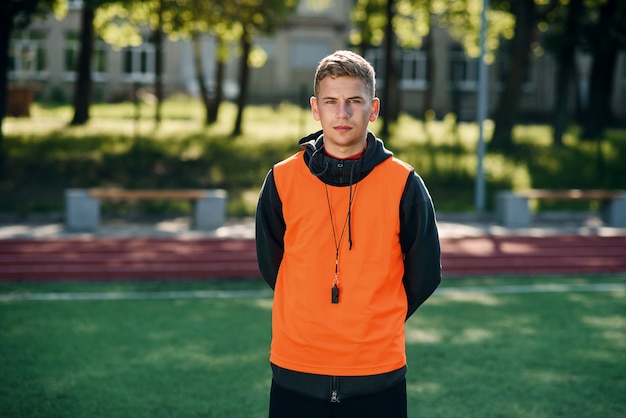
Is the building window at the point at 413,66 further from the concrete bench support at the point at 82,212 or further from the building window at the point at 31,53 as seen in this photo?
the concrete bench support at the point at 82,212

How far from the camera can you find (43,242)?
39.4 ft

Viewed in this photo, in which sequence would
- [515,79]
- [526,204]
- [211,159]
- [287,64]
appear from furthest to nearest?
[287,64] < [515,79] < [211,159] < [526,204]

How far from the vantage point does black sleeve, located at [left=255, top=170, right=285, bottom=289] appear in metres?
3.40

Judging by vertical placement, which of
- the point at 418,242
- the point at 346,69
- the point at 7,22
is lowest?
the point at 418,242

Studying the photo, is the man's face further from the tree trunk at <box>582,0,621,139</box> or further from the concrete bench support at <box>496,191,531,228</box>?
the tree trunk at <box>582,0,621,139</box>

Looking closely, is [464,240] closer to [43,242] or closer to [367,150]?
[43,242]

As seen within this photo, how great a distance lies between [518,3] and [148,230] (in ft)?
41.1

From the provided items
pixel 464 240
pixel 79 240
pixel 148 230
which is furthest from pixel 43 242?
pixel 464 240

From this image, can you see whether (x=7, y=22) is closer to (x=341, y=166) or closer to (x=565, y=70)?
(x=565, y=70)

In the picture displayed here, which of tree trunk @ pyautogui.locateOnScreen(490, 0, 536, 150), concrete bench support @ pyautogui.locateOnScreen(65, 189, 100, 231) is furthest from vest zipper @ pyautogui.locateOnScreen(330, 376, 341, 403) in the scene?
tree trunk @ pyautogui.locateOnScreen(490, 0, 536, 150)

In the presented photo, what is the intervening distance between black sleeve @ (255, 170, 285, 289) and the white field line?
625 cm

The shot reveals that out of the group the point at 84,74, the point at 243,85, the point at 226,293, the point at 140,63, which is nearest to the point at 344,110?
the point at 226,293

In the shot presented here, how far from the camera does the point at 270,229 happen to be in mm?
3498

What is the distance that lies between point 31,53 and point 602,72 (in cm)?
2623
